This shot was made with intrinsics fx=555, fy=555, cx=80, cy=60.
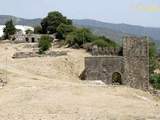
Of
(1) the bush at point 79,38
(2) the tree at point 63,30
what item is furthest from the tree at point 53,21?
(1) the bush at point 79,38

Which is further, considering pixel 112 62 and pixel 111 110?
pixel 112 62

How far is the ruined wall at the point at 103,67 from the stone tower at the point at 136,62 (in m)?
0.47

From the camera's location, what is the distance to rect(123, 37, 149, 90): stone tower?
3416cm

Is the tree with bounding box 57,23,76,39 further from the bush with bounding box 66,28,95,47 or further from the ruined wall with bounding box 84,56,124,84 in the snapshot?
the ruined wall with bounding box 84,56,124,84

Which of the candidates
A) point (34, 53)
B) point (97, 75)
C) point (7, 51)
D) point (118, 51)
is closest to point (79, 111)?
point (97, 75)

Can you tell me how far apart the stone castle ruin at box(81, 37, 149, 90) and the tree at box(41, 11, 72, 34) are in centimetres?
2919

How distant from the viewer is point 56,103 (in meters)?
22.1

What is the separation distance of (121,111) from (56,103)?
2.89 meters

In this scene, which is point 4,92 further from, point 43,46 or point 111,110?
point 43,46

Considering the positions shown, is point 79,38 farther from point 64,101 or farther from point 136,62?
point 64,101

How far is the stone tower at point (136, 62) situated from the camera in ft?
112

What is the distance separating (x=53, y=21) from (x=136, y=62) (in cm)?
3087

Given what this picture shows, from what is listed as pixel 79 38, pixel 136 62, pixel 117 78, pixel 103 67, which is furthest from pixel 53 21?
pixel 136 62

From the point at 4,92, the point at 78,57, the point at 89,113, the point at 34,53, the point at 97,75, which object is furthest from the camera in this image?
the point at 34,53
